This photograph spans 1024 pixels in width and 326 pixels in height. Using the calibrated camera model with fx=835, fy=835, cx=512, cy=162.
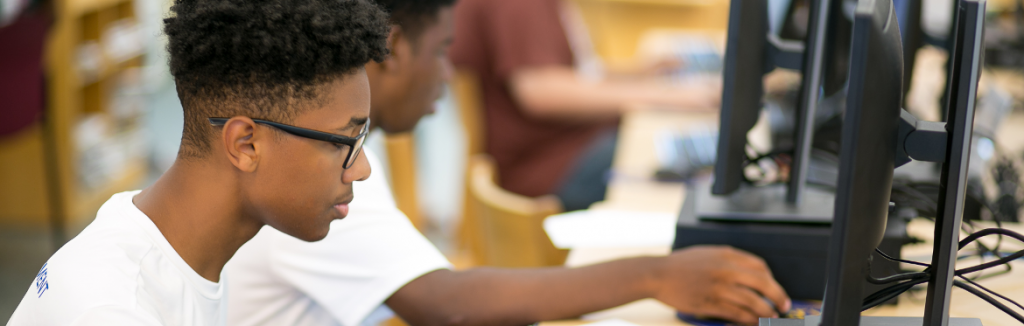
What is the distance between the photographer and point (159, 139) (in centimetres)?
387

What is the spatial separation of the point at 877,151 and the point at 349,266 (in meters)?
0.56

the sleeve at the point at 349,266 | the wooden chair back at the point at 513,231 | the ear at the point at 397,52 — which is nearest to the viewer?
the sleeve at the point at 349,266

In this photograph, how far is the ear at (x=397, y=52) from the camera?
41.8 inches

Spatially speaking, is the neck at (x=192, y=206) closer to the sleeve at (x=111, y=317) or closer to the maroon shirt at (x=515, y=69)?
the sleeve at (x=111, y=317)

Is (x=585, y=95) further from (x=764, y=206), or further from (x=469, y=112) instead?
(x=764, y=206)

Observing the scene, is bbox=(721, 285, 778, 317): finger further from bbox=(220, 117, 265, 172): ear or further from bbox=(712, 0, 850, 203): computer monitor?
bbox=(220, 117, 265, 172): ear

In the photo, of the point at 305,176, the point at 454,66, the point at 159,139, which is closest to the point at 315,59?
the point at 305,176

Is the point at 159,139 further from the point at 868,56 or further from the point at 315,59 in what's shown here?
the point at 868,56

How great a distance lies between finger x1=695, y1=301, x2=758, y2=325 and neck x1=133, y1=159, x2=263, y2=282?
1.73 ft

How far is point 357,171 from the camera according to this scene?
0.78 meters

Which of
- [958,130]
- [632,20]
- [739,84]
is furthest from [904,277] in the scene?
[632,20]

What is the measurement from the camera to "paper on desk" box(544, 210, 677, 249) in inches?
50.1

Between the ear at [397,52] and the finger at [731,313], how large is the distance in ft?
1.59

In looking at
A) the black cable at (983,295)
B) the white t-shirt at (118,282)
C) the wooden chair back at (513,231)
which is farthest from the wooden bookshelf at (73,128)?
the black cable at (983,295)
